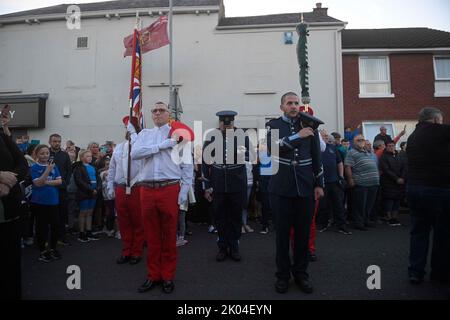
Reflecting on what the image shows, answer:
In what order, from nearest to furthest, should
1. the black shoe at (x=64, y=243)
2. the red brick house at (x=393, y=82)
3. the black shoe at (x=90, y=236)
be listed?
the black shoe at (x=64, y=243) < the black shoe at (x=90, y=236) < the red brick house at (x=393, y=82)

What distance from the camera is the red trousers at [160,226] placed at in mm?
3576

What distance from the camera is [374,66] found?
52.0ft

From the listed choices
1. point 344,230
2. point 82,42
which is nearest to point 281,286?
point 344,230

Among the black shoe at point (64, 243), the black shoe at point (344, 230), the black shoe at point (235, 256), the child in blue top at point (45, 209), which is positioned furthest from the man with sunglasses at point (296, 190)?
the black shoe at point (64, 243)

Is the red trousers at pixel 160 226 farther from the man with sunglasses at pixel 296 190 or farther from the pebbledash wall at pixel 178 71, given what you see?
→ the pebbledash wall at pixel 178 71

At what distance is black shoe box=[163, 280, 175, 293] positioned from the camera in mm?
3543

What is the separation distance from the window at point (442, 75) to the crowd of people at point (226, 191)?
10.4 m

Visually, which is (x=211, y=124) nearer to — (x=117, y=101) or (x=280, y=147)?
(x=117, y=101)

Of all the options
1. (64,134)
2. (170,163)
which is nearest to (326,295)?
(170,163)

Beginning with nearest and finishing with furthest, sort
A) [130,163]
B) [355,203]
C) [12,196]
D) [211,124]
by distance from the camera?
1. [12,196]
2. [130,163]
3. [355,203]
4. [211,124]

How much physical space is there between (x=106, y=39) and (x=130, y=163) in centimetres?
1255

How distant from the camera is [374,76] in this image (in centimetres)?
1584

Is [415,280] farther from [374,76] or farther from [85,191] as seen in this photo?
[374,76]

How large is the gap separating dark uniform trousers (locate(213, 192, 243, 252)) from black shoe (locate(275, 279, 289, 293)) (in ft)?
4.46
